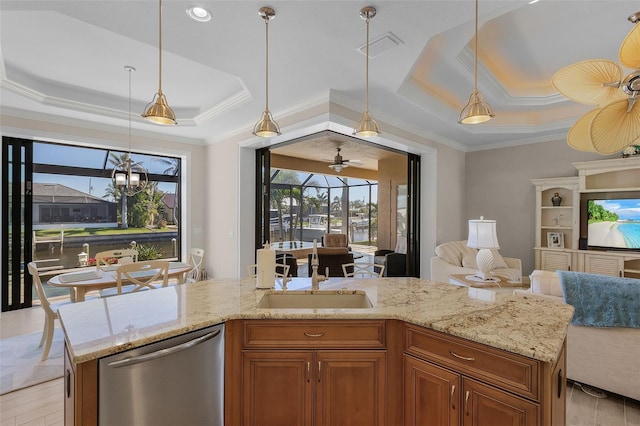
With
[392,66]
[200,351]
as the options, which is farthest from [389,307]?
[392,66]

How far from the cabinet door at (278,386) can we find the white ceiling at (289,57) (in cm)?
220

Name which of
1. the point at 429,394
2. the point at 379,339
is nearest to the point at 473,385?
the point at 429,394

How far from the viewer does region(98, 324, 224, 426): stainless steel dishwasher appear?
4.20 feet

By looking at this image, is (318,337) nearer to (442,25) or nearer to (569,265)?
(442,25)

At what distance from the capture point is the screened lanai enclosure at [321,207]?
990 centimetres

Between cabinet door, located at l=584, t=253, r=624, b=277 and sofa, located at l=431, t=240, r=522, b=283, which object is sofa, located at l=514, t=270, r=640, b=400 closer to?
sofa, located at l=431, t=240, r=522, b=283

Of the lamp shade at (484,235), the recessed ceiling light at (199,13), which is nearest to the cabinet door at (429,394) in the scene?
the lamp shade at (484,235)

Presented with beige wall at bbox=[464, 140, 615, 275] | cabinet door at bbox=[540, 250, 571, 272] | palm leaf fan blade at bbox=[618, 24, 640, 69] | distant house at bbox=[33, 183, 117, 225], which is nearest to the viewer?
palm leaf fan blade at bbox=[618, 24, 640, 69]

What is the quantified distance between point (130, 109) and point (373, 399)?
466 cm

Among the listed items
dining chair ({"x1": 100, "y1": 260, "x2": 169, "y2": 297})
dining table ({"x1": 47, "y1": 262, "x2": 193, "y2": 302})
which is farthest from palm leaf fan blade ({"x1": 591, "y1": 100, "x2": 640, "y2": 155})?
dining table ({"x1": 47, "y1": 262, "x2": 193, "y2": 302})

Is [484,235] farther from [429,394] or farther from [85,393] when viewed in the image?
[85,393]

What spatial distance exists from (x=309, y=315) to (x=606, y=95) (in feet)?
7.73

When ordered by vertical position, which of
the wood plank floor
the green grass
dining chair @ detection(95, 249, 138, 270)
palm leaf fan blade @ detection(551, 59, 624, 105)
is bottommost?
the wood plank floor

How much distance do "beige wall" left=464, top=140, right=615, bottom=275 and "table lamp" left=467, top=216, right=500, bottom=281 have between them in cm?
261
